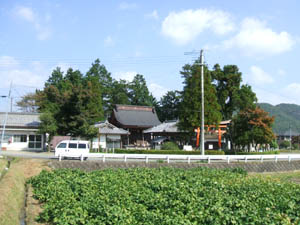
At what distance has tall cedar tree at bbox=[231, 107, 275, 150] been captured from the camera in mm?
38584

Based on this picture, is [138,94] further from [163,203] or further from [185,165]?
[163,203]

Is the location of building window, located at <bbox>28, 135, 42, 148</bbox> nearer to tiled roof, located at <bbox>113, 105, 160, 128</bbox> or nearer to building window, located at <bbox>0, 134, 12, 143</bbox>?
building window, located at <bbox>0, 134, 12, 143</bbox>

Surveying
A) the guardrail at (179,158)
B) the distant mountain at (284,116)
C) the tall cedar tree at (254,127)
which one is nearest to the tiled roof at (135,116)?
the tall cedar tree at (254,127)

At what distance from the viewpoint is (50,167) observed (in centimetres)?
2056

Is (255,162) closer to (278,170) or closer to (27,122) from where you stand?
(278,170)

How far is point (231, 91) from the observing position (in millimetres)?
50219

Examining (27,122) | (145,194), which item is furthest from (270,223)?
(27,122)

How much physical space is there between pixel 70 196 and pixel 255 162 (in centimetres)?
1819

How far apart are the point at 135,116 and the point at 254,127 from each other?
19.3 meters

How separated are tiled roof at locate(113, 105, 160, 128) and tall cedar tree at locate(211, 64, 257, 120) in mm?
10828

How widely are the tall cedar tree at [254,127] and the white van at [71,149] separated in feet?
72.1

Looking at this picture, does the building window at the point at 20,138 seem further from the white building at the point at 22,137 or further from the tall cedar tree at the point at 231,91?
the tall cedar tree at the point at 231,91

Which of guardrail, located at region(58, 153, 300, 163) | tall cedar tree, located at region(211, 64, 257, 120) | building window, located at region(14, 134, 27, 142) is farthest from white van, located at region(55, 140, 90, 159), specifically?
tall cedar tree, located at region(211, 64, 257, 120)

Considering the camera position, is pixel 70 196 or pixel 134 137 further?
pixel 134 137
